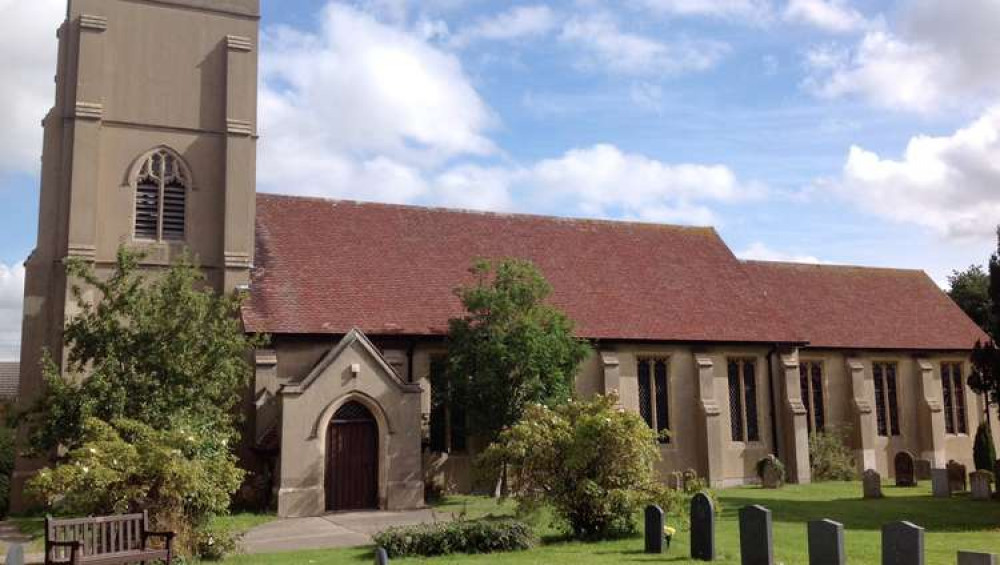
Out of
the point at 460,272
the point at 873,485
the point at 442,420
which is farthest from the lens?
the point at 460,272

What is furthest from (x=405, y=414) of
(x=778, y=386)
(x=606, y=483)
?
(x=778, y=386)

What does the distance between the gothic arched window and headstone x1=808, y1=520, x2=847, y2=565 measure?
1980 centimetres

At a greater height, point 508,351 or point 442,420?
point 508,351

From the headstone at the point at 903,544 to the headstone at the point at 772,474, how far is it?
56.3 ft

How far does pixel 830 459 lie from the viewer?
3036 cm

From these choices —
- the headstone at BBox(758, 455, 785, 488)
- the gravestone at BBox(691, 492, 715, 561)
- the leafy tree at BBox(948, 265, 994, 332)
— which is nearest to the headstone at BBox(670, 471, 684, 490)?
the headstone at BBox(758, 455, 785, 488)

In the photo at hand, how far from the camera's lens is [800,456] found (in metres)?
29.0

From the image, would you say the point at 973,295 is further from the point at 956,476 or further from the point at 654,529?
the point at 654,529

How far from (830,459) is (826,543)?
20.9m

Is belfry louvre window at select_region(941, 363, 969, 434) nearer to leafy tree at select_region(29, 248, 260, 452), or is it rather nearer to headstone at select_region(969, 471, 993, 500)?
headstone at select_region(969, 471, 993, 500)

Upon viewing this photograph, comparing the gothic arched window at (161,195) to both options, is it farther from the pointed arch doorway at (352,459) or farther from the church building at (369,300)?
the pointed arch doorway at (352,459)

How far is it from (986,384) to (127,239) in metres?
23.9

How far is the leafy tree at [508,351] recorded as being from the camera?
23078mm

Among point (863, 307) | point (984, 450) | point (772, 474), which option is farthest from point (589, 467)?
point (863, 307)
